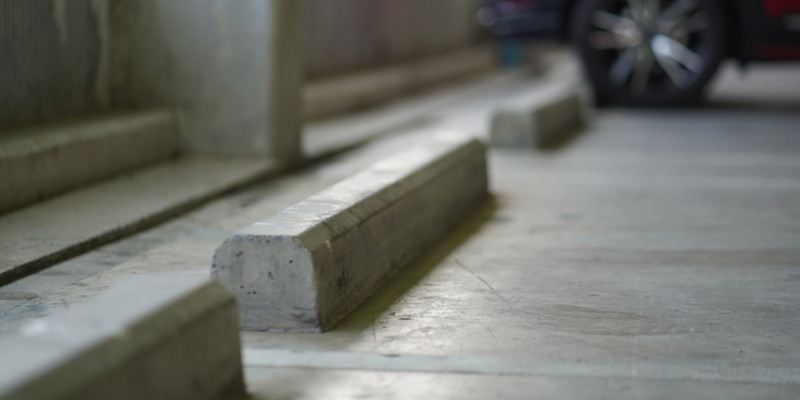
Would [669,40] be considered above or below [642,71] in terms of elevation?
above

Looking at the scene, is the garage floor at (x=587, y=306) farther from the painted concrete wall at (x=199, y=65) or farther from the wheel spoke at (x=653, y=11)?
the wheel spoke at (x=653, y=11)

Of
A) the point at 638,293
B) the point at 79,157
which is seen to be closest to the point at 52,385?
the point at 638,293

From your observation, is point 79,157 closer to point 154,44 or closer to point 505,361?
point 154,44

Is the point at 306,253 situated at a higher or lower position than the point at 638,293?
higher

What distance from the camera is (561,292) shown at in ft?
9.23

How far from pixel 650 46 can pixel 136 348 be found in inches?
241

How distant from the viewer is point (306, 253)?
234 cm

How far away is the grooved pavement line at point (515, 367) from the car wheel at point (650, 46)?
5.30m

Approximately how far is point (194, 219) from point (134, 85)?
4.81 ft

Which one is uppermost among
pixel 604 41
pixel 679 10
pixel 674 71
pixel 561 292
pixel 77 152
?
pixel 679 10

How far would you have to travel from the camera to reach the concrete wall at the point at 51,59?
160 inches

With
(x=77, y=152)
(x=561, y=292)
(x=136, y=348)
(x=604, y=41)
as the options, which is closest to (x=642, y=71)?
(x=604, y=41)

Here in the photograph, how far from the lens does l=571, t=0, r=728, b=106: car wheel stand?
23.3 feet

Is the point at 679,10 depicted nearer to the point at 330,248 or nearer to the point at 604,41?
the point at 604,41
